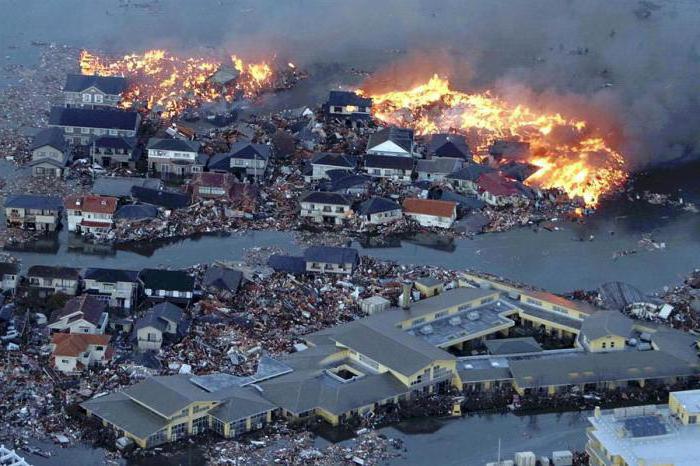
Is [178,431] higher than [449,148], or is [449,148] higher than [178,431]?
[449,148]

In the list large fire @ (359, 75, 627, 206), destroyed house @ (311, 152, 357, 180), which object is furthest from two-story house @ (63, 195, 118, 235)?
large fire @ (359, 75, 627, 206)

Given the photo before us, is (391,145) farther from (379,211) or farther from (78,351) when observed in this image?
(78,351)

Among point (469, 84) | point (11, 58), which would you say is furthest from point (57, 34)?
point (469, 84)

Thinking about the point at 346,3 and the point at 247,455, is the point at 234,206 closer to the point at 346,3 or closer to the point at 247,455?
the point at 247,455

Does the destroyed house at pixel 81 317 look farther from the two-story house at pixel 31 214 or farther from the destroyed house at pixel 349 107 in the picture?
the destroyed house at pixel 349 107

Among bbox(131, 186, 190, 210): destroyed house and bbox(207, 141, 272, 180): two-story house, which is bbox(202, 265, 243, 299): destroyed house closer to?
bbox(131, 186, 190, 210): destroyed house

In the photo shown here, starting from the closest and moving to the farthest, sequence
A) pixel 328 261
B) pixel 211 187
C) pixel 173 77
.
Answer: pixel 328 261 < pixel 211 187 < pixel 173 77

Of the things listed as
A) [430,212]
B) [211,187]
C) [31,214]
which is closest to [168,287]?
[31,214]
